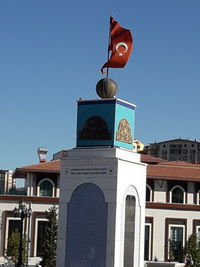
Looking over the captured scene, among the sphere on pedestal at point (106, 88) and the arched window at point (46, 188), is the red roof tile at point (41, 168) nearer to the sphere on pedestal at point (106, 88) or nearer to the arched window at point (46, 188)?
the arched window at point (46, 188)

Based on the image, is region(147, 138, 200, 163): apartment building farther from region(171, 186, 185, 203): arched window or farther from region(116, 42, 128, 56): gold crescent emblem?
region(116, 42, 128, 56): gold crescent emblem

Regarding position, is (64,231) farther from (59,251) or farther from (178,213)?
(178,213)

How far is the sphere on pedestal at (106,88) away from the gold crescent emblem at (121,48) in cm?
147

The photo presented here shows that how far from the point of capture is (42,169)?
182ft

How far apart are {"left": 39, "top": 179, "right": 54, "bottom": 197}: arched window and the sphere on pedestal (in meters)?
24.1

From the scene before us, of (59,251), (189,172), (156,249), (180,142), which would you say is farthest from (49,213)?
(180,142)

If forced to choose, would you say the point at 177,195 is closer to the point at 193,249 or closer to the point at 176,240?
the point at 176,240

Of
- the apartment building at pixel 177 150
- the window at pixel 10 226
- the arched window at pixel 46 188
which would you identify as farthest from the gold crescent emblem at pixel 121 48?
the apartment building at pixel 177 150

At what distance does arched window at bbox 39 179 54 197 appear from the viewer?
55.5 m

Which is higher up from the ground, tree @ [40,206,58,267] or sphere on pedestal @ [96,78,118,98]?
sphere on pedestal @ [96,78,118,98]

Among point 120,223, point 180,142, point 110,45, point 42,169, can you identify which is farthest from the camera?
point 180,142

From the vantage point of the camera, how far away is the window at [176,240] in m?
56.0

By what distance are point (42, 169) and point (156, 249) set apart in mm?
10855

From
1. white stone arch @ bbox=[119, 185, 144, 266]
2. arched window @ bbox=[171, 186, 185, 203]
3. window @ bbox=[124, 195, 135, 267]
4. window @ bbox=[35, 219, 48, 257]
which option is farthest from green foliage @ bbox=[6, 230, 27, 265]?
window @ bbox=[124, 195, 135, 267]
